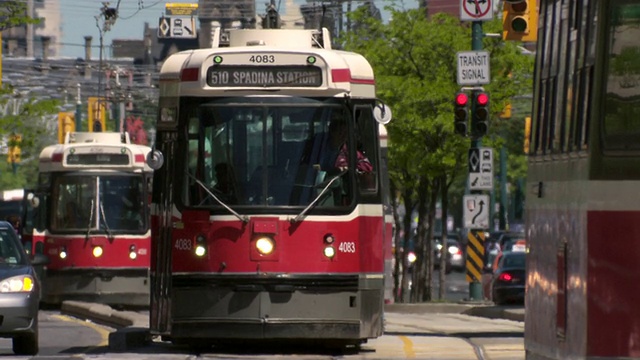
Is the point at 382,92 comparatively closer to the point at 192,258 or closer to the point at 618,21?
the point at 192,258

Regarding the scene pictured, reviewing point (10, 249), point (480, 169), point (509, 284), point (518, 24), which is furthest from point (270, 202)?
point (509, 284)

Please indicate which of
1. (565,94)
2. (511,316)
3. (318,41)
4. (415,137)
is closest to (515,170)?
(415,137)

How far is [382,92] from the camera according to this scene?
130 ft

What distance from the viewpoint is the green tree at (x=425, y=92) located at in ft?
129

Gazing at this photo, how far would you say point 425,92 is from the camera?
39312 mm

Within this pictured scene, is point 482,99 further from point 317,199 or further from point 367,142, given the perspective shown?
point 317,199

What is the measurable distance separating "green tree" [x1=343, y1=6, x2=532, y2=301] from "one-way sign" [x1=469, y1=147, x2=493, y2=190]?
27.3ft

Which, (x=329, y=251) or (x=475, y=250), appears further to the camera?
(x=475, y=250)

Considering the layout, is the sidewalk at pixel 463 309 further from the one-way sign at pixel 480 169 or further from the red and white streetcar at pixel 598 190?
the red and white streetcar at pixel 598 190

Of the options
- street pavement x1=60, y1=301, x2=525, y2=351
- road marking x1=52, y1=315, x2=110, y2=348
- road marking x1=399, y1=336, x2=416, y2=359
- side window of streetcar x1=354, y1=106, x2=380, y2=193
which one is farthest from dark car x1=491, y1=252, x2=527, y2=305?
side window of streetcar x1=354, y1=106, x2=380, y2=193

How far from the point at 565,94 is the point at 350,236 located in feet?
23.2

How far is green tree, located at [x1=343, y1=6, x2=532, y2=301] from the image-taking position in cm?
3941

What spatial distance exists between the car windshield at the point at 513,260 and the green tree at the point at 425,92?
294 centimetres

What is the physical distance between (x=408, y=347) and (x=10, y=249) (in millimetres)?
4400
